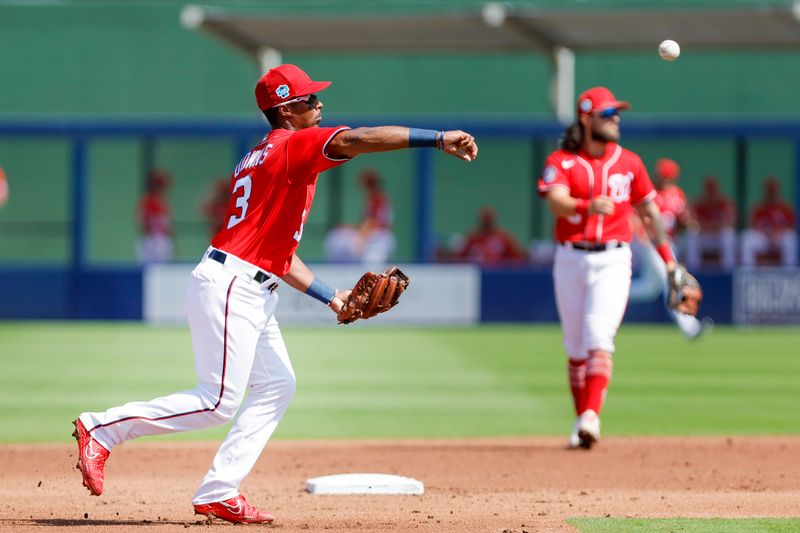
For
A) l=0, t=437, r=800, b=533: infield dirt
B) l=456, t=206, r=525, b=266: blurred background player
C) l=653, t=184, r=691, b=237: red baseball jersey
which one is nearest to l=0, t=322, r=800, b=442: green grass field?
l=0, t=437, r=800, b=533: infield dirt

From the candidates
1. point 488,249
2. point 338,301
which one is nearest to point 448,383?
point 338,301

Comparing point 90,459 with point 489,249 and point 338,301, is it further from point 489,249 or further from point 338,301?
point 489,249

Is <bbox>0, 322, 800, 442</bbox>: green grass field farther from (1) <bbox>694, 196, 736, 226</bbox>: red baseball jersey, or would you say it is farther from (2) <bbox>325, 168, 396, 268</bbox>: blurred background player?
(1) <bbox>694, 196, 736, 226</bbox>: red baseball jersey

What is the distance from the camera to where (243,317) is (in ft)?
18.2

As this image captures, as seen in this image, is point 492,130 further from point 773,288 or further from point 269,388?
point 269,388

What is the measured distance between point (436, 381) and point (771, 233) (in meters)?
8.80

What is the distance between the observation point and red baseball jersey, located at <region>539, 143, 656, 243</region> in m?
8.34

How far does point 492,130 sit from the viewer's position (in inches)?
762

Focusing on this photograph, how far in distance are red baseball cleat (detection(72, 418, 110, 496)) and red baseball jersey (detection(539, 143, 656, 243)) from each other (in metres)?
3.62

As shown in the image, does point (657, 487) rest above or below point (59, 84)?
below

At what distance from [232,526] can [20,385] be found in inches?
257

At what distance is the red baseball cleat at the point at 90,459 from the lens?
5.48m

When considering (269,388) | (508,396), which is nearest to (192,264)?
(508,396)

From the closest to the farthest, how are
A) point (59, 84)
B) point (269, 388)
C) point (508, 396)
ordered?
1. point (269, 388)
2. point (508, 396)
3. point (59, 84)
